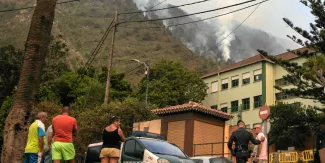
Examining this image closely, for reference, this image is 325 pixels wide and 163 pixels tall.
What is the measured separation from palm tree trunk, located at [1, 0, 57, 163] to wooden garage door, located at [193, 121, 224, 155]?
19329 millimetres

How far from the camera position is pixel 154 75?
196ft

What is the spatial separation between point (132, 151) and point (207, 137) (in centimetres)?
1676

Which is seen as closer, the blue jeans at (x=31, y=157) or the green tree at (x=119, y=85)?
the blue jeans at (x=31, y=157)

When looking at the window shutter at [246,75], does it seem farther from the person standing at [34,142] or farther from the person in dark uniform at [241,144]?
the person standing at [34,142]

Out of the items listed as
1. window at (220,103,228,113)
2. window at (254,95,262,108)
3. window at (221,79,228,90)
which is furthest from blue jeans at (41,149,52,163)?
window at (221,79,228,90)

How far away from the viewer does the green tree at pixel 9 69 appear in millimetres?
53219

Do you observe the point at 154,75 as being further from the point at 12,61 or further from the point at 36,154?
the point at 36,154

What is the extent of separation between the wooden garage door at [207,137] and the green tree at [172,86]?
2278 cm

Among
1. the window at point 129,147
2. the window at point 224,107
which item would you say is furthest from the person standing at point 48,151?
the window at point 224,107

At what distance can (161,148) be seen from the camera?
41.9 feet

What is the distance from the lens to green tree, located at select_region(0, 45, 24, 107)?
53219 millimetres

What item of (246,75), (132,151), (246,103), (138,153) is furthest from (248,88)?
(138,153)

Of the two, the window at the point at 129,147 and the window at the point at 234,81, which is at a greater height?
the window at the point at 234,81

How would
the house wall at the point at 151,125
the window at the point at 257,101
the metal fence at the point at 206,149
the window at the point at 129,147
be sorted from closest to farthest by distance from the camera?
the window at the point at 129,147, the metal fence at the point at 206,149, the house wall at the point at 151,125, the window at the point at 257,101
